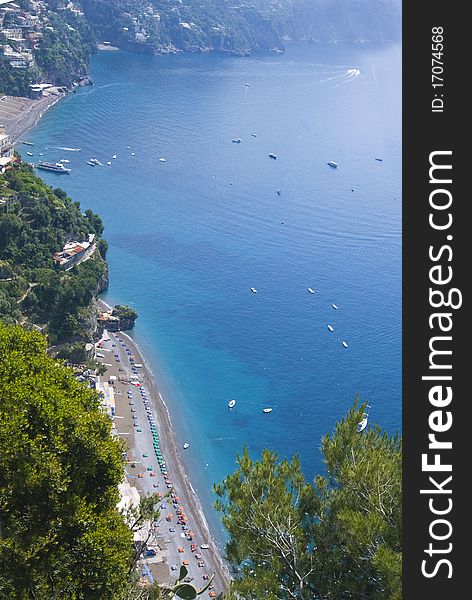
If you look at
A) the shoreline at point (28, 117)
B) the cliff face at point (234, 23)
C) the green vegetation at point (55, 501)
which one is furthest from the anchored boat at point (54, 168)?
the cliff face at point (234, 23)

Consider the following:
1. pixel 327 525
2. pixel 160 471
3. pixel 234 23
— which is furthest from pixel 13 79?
pixel 327 525

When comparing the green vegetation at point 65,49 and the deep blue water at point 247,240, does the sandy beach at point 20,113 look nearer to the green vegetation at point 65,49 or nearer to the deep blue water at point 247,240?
the deep blue water at point 247,240

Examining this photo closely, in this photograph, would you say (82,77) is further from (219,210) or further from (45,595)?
(45,595)

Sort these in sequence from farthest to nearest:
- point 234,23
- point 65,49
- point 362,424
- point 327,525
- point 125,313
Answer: point 234,23
point 65,49
point 125,313
point 362,424
point 327,525

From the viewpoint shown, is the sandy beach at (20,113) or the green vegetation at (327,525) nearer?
the green vegetation at (327,525)

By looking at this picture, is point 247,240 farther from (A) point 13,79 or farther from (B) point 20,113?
(A) point 13,79

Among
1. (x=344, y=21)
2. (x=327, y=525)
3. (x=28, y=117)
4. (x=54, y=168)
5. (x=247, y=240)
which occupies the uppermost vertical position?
(x=344, y=21)

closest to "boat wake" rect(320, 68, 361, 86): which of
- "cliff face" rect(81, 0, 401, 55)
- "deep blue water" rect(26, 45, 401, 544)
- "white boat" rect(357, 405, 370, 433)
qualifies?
"deep blue water" rect(26, 45, 401, 544)

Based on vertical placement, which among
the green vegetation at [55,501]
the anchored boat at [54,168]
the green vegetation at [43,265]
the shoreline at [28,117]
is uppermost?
the shoreline at [28,117]
